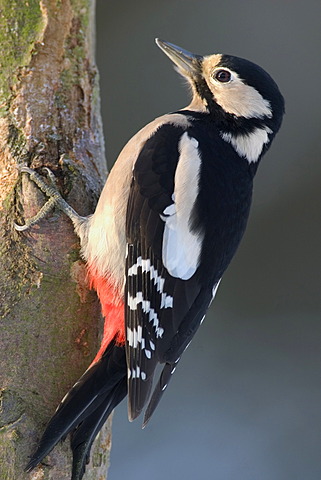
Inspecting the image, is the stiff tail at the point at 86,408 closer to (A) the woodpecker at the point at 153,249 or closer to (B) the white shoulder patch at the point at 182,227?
(A) the woodpecker at the point at 153,249

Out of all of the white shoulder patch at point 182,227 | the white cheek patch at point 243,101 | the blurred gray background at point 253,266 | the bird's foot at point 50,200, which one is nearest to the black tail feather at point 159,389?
the white shoulder patch at point 182,227

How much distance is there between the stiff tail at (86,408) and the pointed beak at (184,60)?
47.8 inches

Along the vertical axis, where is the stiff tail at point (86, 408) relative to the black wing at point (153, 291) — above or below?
below

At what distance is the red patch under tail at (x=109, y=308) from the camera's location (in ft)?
7.28

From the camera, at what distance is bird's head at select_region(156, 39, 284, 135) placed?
8.79ft

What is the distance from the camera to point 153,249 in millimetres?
2301

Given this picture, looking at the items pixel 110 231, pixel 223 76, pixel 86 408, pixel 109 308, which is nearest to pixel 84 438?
pixel 86 408

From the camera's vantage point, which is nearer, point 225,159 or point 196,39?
point 225,159

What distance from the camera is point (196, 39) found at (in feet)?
14.0

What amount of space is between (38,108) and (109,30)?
1.95 meters

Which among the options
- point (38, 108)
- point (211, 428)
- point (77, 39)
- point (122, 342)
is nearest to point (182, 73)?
point (77, 39)

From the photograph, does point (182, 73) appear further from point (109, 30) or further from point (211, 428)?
point (211, 428)

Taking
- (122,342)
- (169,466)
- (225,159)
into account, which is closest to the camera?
(122,342)

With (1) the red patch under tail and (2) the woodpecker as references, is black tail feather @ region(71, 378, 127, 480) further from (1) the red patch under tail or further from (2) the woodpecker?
(1) the red patch under tail
